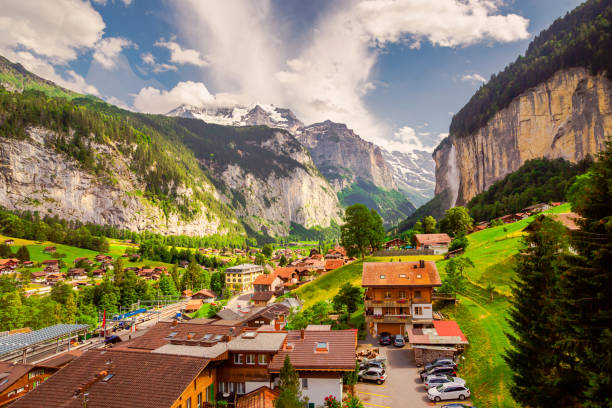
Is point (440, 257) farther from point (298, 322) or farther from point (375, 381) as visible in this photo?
point (375, 381)

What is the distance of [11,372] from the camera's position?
121 ft

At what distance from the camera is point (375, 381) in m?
29.9

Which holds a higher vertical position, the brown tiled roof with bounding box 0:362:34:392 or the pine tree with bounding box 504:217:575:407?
the pine tree with bounding box 504:217:575:407

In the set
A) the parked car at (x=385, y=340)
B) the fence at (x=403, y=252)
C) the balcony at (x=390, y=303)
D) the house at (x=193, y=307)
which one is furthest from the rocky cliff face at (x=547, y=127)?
the house at (x=193, y=307)

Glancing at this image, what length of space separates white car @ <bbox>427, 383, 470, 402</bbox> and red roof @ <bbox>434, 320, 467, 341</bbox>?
725cm

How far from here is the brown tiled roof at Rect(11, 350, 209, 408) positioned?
2438 cm

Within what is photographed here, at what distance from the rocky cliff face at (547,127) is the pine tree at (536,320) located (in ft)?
358

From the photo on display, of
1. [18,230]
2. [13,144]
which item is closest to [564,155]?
[18,230]

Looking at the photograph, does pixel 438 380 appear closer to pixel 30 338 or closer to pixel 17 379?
pixel 17 379

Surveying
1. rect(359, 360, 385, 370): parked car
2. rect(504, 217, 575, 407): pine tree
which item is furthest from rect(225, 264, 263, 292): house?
rect(504, 217, 575, 407): pine tree

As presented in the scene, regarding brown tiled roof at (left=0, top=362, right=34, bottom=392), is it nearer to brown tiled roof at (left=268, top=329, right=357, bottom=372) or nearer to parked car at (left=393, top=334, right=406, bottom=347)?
brown tiled roof at (left=268, top=329, right=357, bottom=372)

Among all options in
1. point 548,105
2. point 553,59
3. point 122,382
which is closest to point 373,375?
point 122,382

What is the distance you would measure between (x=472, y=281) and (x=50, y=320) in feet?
280

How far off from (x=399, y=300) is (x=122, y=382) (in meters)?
29.6
